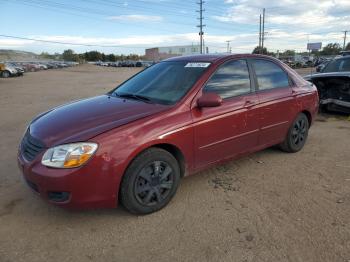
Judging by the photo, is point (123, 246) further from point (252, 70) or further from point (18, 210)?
point (252, 70)

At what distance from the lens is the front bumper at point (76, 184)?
298 centimetres

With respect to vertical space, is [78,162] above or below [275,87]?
below

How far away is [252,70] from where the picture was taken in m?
4.54

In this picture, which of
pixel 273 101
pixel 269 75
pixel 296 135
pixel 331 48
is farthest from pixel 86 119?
pixel 331 48

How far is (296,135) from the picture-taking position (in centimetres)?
533

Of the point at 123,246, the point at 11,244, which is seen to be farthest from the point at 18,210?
the point at 123,246

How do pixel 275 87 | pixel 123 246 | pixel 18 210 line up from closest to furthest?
pixel 123 246
pixel 18 210
pixel 275 87

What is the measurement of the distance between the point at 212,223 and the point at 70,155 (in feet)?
4.93

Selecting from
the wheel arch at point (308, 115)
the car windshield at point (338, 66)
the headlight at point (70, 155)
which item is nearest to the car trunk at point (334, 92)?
the car windshield at point (338, 66)

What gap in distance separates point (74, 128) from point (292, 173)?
2919mm

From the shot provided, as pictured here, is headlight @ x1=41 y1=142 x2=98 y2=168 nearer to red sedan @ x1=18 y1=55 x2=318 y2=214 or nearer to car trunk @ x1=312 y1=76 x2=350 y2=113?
red sedan @ x1=18 y1=55 x2=318 y2=214

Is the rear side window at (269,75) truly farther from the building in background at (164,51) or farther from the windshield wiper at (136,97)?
the building in background at (164,51)

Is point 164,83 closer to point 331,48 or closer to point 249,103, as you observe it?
point 249,103

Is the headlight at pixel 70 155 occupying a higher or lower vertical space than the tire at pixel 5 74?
higher
